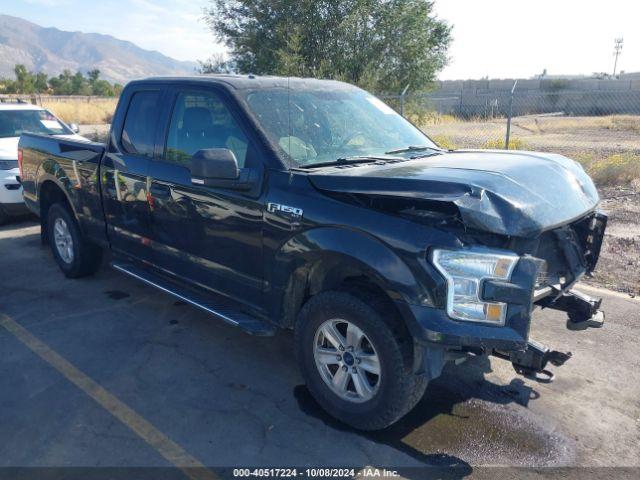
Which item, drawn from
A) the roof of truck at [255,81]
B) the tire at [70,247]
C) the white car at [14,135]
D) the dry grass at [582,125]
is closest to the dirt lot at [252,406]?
the tire at [70,247]

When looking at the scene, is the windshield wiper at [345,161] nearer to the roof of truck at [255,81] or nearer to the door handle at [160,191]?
the roof of truck at [255,81]

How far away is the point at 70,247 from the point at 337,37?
37.0 ft

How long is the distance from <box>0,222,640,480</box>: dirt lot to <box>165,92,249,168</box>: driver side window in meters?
1.54

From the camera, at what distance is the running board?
3.70 meters

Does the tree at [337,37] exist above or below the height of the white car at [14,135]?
above

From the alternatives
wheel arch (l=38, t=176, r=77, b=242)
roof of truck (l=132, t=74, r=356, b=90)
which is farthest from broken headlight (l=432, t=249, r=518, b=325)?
wheel arch (l=38, t=176, r=77, b=242)

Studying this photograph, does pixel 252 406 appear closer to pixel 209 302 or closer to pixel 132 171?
pixel 209 302

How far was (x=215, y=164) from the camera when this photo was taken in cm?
349

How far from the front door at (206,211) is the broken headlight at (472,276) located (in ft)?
4.45

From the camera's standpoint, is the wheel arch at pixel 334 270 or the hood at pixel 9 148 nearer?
the wheel arch at pixel 334 270

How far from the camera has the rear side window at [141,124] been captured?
460 cm

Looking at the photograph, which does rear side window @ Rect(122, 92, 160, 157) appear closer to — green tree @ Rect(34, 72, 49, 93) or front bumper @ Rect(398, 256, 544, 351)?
front bumper @ Rect(398, 256, 544, 351)

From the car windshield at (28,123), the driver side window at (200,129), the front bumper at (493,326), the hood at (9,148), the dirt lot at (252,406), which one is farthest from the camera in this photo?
the car windshield at (28,123)

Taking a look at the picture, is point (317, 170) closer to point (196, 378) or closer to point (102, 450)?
point (196, 378)
